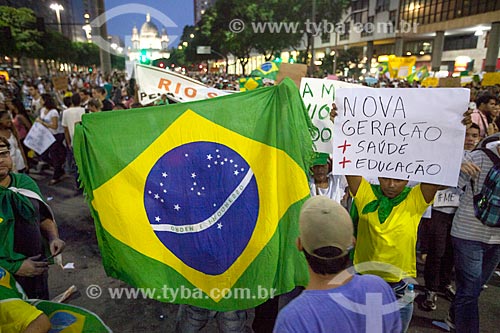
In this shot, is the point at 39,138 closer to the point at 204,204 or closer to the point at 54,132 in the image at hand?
the point at 54,132

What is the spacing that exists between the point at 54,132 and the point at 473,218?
25.2ft

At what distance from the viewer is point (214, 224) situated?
8.41 feet

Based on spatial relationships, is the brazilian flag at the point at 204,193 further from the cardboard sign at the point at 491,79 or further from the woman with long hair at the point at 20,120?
the cardboard sign at the point at 491,79

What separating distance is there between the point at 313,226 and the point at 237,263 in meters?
1.25

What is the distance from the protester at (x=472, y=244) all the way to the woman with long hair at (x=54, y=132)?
7568 mm

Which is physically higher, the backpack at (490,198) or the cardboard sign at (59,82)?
the cardboard sign at (59,82)

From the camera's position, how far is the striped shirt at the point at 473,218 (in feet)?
8.87

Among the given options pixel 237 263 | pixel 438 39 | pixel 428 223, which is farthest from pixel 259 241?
pixel 438 39

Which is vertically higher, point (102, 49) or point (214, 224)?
point (102, 49)

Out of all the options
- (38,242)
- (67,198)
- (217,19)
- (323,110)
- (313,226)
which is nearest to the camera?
(313,226)

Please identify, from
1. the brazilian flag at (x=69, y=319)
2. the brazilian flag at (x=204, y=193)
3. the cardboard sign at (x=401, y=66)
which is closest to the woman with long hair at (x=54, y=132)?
the brazilian flag at (x=204, y=193)

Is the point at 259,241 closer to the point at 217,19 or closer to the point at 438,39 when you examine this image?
the point at 438,39

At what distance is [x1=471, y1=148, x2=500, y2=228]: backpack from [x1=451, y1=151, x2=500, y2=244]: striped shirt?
35 millimetres

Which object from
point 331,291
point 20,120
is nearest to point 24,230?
point 331,291
